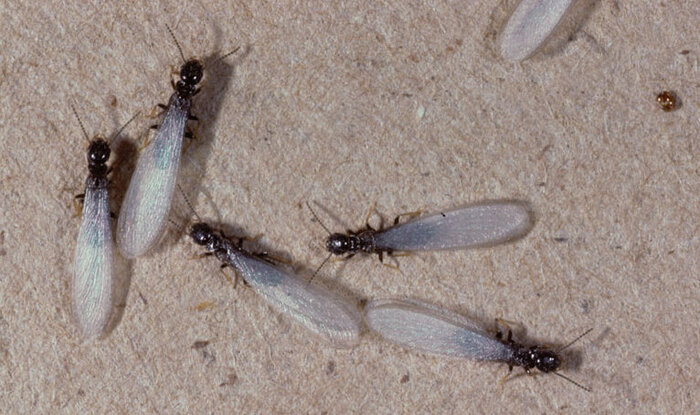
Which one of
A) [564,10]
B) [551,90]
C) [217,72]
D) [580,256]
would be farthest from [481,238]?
[217,72]

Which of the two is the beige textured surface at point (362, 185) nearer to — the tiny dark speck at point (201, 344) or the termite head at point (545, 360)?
the tiny dark speck at point (201, 344)

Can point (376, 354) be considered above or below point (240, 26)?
below

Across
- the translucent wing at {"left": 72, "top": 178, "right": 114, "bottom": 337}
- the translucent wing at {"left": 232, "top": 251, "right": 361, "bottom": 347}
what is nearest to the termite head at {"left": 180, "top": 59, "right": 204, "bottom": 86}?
the translucent wing at {"left": 72, "top": 178, "right": 114, "bottom": 337}

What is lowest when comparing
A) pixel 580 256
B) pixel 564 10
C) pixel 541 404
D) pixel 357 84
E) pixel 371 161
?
pixel 541 404

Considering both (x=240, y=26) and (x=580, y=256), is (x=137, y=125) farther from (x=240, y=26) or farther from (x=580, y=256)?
(x=580, y=256)

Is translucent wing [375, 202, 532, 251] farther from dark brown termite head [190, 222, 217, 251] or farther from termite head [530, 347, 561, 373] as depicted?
dark brown termite head [190, 222, 217, 251]

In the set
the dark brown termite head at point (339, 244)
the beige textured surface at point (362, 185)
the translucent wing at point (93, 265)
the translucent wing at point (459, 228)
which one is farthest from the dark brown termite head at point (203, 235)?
the translucent wing at point (459, 228)

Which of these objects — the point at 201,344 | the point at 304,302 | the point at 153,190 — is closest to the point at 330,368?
the point at 304,302
